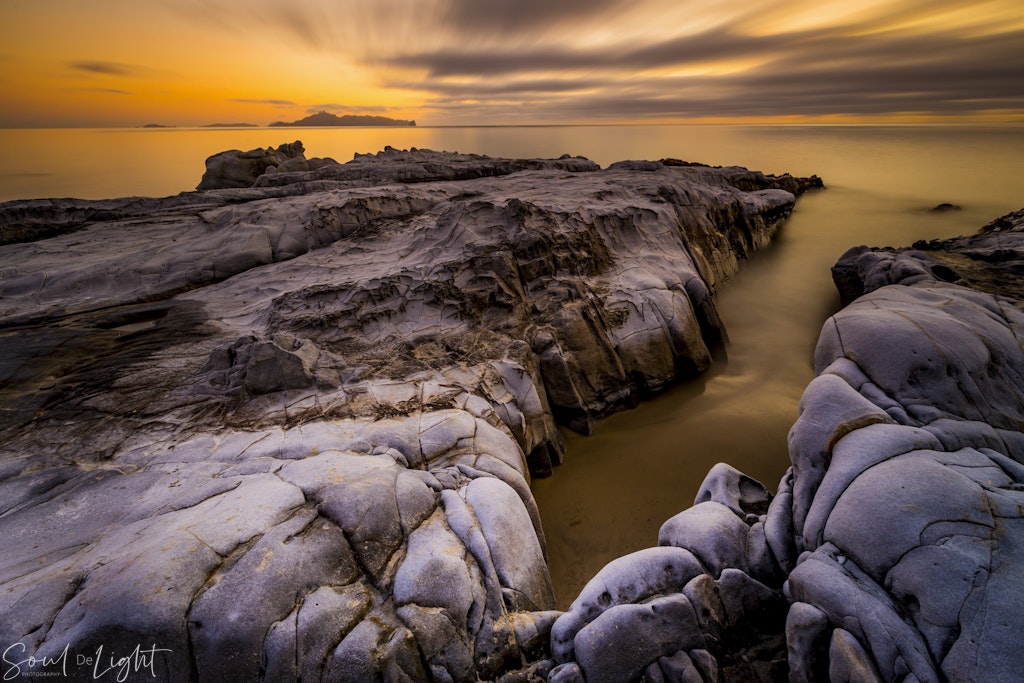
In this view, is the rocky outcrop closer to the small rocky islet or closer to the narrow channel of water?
the small rocky islet

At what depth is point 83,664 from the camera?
247 cm

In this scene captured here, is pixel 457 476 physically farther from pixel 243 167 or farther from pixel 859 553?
pixel 243 167

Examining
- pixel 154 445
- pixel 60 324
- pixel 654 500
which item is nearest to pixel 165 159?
pixel 60 324

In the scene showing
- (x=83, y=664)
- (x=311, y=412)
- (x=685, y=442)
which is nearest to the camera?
(x=83, y=664)

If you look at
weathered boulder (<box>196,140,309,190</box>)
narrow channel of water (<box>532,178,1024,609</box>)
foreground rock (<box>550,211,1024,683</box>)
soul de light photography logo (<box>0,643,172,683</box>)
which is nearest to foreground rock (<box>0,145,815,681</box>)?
soul de light photography logo (<box>0,643,172,683</box>)

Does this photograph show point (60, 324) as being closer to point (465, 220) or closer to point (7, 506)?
point (7, 506)

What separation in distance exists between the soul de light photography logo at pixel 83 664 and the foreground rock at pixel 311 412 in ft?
0.05

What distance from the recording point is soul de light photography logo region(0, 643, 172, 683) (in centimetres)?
245

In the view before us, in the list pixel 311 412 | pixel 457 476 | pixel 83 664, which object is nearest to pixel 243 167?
pixel 311 412

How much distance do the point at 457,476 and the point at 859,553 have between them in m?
3.38

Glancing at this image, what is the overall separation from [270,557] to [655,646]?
2.90 meters

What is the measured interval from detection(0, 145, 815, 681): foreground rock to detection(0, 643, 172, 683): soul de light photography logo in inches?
0.5

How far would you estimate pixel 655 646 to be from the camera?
317 cm

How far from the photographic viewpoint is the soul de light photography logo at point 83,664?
245 cm
